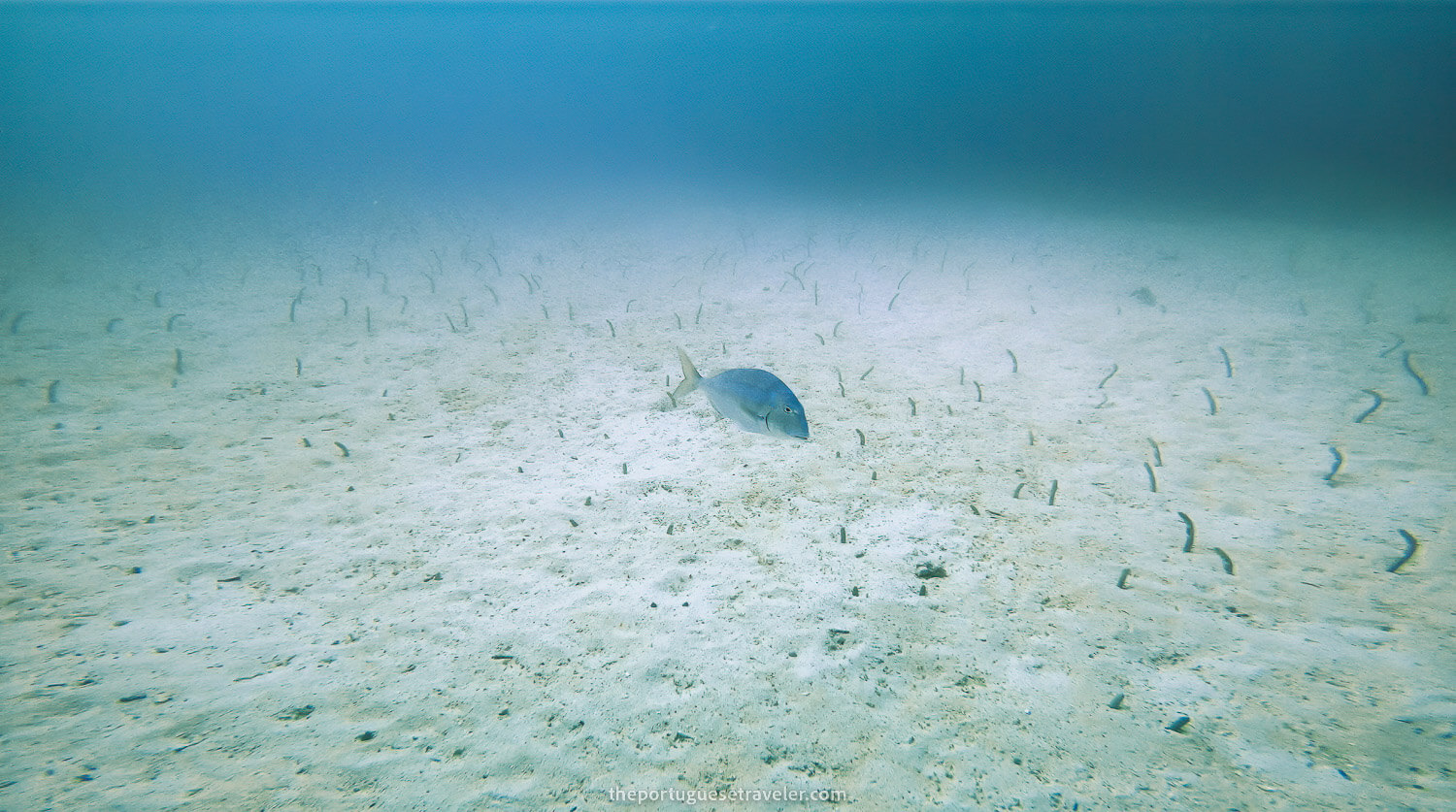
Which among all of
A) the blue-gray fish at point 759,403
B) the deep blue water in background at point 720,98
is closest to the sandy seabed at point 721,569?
the blue-gray fish at point 759,403

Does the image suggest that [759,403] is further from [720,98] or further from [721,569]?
[720,98]

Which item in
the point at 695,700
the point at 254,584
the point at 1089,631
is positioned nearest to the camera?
the point at 695,700

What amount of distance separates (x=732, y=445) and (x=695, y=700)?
98.8 inches

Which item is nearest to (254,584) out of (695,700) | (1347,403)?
(695,700)

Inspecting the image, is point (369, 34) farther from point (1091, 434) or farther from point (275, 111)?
point (1091, 434)

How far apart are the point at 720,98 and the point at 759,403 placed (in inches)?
5364

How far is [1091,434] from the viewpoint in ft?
15.3

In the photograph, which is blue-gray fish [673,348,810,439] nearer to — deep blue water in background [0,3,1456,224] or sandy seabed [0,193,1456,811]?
sandy seabed [0,193,1456,811]

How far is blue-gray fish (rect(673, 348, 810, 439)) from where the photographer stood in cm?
286

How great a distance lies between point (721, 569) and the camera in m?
3.16

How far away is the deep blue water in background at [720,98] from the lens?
28000mm

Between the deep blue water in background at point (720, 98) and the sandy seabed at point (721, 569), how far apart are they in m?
19.8

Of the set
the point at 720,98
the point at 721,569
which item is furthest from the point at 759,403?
the point at 720,98

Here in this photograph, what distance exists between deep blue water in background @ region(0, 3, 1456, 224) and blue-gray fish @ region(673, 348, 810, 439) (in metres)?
24.2
